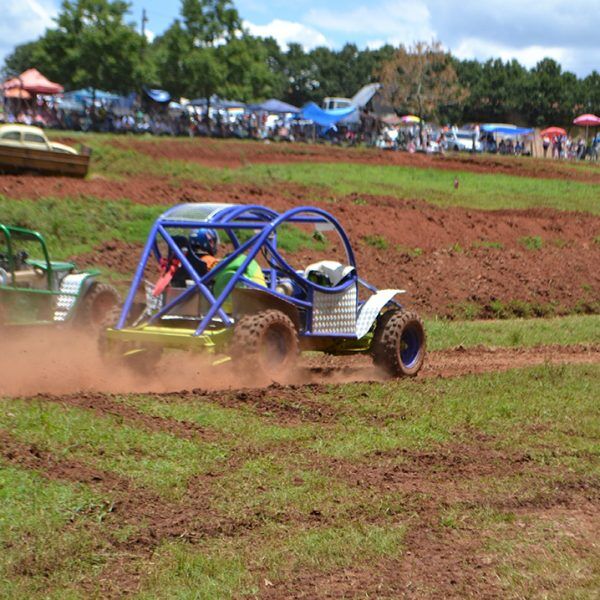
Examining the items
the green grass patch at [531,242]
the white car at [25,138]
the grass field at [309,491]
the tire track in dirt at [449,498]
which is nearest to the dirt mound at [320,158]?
the white car at [25,138]

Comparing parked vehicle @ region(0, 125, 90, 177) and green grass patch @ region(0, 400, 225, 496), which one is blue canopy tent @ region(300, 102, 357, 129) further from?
green grass patch @ region(0, 400, 225, 496)

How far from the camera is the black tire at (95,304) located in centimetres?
1300

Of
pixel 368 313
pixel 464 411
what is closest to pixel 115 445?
pixel 464 411

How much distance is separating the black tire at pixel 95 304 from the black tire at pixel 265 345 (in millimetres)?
3247

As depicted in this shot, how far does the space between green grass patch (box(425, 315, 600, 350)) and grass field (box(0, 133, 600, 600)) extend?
12.8 feet

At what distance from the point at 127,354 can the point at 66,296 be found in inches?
110

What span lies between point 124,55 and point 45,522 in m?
56.4

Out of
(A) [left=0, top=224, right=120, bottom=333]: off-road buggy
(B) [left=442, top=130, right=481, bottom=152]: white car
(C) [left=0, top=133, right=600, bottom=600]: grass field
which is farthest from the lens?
(B) [left=442, top=130, right=481, bottom=152]: white car

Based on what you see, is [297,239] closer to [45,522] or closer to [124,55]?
[45,522]

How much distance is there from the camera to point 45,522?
19.4 feet

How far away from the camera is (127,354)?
10352mm

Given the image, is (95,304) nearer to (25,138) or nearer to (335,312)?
(335,312)

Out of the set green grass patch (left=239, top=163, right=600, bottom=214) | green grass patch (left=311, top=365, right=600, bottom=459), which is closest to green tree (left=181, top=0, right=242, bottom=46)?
green grass patch (left=239, top=163, right=600, bottom=214)

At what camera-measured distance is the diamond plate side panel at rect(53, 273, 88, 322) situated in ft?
41.7
